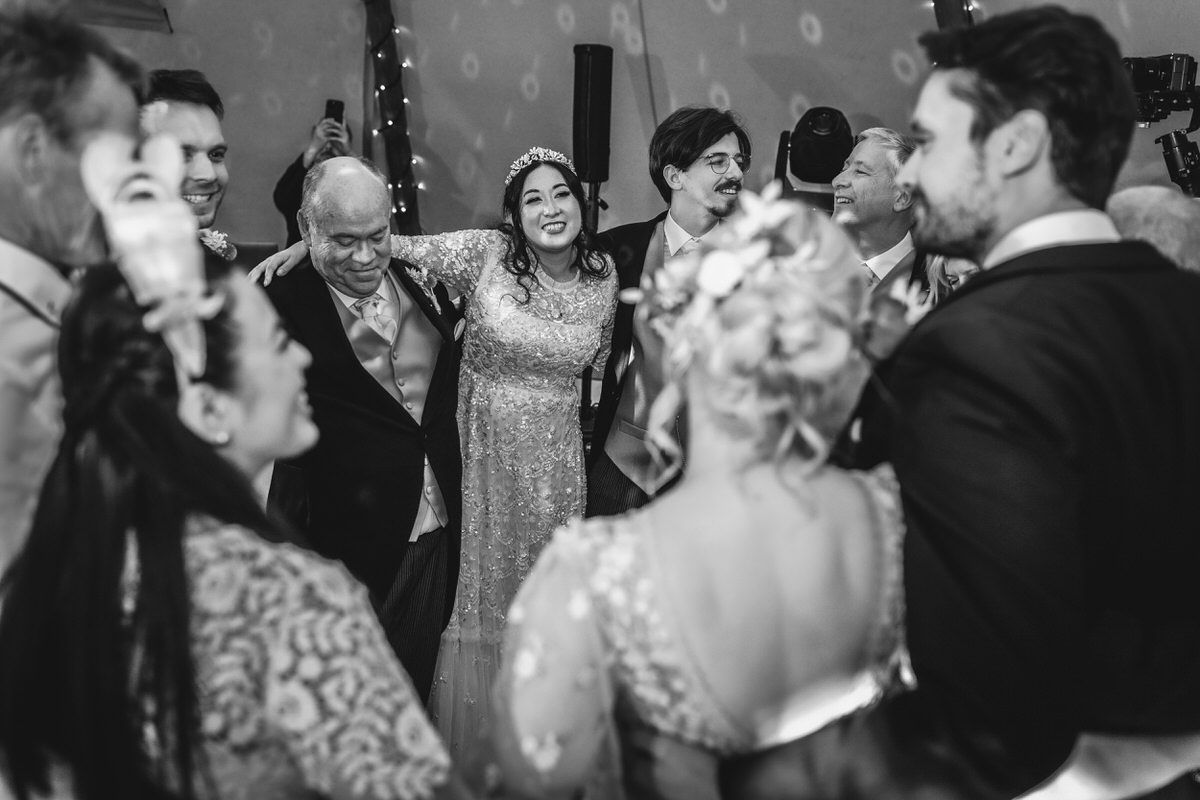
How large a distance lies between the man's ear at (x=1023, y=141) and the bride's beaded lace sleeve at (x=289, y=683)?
1.05m

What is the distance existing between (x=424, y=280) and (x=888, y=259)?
152 cm

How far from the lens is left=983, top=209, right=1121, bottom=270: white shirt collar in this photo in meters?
1.64

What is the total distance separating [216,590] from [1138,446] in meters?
1.14

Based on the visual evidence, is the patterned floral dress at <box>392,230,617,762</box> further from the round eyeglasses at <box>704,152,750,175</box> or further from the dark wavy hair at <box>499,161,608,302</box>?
the round eyeglasses at <box>704,152,750,175</box>

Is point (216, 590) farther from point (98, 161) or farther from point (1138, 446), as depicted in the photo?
point (1138, 446)

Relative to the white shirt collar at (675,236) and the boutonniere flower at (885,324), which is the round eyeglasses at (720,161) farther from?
the boutonniere flower at (885,324)

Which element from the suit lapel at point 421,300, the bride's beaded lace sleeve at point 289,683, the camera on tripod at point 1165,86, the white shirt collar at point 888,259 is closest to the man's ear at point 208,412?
the bride's beaded lace sleeve at point 289,683

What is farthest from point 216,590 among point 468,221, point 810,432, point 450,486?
point 468,221

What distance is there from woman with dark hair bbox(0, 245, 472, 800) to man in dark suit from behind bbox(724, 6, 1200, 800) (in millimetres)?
486

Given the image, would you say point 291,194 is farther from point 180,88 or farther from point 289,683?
point 289,683

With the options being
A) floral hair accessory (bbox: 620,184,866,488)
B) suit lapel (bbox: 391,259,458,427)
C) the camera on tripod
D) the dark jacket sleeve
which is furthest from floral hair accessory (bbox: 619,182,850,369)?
the dark jacket sleeve

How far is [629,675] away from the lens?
139 centimetres

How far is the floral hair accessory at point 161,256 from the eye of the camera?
4.43ft

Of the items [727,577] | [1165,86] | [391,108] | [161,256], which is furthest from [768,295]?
[391,108]
